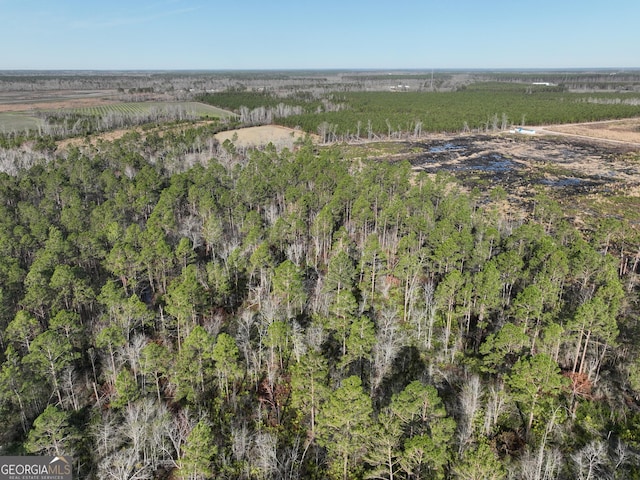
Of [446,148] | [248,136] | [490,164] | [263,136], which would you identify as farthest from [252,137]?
[490,164]

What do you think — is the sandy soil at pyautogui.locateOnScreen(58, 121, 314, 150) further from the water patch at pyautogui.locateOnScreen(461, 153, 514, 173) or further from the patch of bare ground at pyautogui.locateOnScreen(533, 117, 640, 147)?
the patch of bare ground at pyautogui.locateOnScreen(533, 117, 640, 147)

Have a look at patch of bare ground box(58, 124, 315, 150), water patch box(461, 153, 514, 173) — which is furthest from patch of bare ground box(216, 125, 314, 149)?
water patch box(461, 153, 514, 173)

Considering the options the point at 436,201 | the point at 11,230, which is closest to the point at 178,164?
the point at 11,230

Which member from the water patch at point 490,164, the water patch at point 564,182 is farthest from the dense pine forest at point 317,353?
the water patch at point 490,164

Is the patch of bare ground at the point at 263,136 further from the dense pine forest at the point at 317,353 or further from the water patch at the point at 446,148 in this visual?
the dense pine forest at the point at 317,353

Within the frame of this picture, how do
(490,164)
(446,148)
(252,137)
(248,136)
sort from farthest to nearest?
(248,136) < (252,137) < (446,148) < (490,164)

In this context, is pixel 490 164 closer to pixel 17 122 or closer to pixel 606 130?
pixel 606 130

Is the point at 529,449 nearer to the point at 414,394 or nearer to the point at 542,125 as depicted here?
the point at 414,394

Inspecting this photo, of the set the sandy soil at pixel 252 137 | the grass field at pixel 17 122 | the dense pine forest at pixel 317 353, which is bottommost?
the dense pine forest at pixel 317 353
